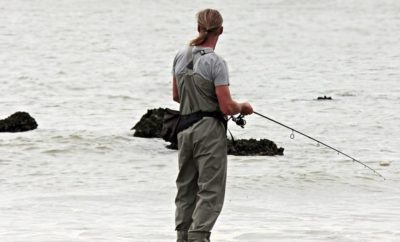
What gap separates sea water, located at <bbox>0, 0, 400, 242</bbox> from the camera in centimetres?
1135

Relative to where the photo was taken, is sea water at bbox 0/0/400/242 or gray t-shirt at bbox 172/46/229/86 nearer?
gray t-shirt at bbox 172/46/229/86

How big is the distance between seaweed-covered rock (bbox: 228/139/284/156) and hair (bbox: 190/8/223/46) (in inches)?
365

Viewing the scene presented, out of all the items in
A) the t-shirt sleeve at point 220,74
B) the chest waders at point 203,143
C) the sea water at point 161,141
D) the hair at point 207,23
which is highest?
the hair at point 207,23

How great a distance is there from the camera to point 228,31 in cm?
5212

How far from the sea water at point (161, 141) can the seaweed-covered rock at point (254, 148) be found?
25 centimetres

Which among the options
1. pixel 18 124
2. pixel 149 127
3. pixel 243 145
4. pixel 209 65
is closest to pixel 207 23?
pixel 209 65

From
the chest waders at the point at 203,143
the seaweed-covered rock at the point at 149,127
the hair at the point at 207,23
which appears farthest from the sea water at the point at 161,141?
the hair at the point at 207,23

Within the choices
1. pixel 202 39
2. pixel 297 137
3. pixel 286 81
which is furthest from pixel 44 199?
pixel 286 81

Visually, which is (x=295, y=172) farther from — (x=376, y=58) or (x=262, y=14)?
(x=262, y=14)

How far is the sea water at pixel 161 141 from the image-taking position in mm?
11352

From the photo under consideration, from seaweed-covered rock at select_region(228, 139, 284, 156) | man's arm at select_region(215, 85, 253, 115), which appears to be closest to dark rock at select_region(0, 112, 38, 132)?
seaweed-covered rock at select_region(228, 139, 284, 156)

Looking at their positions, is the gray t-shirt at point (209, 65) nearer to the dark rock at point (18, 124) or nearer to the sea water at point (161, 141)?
the sea water at point (161, 141)

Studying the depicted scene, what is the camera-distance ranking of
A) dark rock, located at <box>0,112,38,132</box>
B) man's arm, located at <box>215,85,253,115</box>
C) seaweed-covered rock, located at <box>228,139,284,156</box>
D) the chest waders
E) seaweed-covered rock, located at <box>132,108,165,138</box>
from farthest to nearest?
1. dark rock, located at <box>0,112,38,132</box>
2. seaweed-covered rock, located at <box>132,108,165,138</box>
3. seaweed-covered rock, located at <box>228,139,284,156</box>
4. the chest waders
5. man's arm, located at <box>215,85,253,115</box>

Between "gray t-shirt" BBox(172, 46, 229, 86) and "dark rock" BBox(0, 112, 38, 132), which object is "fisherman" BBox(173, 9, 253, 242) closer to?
"gray t-shirt" BBox(172, 46, 229, 86)
